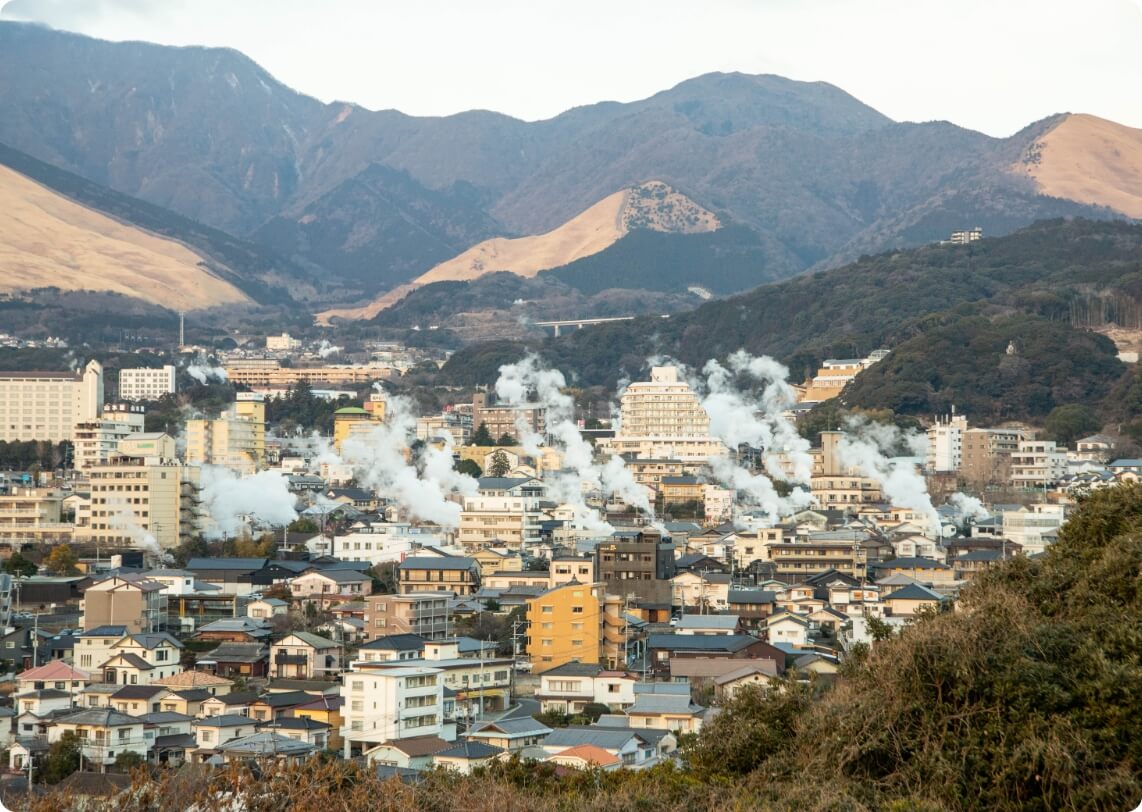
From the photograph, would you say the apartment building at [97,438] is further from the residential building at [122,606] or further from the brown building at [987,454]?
the brown building at [987,454]

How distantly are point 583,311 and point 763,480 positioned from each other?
56041 millimetres

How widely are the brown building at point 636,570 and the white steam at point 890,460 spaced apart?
32.3 ft

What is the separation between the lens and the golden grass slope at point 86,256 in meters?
91.4

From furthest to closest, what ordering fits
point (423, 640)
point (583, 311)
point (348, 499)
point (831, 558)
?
point (583, 311) < point (348, 499) < point (831, 558) < point (423, 640)

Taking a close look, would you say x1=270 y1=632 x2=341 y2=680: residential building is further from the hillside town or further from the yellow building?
the yellow building

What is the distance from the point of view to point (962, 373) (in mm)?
53562

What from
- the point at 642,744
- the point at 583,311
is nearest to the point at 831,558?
the point at 642,744

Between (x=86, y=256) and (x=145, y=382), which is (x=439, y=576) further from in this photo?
(x=86, y=256)

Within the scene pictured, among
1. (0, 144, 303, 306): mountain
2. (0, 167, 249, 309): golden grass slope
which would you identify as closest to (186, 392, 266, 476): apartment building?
(0, 167, 249, 309): golden grass slope

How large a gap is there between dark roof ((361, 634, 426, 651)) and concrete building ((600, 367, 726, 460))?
29.8 m

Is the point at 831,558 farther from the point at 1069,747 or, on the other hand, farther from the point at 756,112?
the point at 756,112

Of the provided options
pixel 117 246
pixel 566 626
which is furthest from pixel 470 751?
pixel 117 246

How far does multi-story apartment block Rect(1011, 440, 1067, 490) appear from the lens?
44406 mm

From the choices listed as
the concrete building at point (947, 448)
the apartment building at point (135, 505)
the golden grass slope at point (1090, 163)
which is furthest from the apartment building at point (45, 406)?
the golden grass slope at point (1090, 163)
